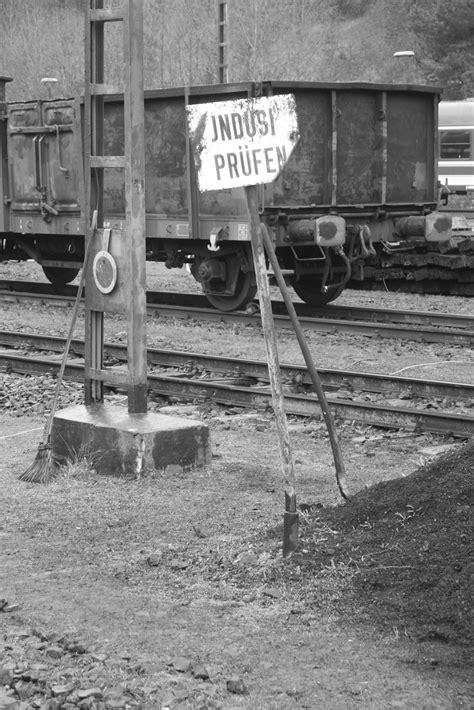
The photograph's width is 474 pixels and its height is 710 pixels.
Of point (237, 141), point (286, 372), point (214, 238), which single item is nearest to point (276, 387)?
point (237, 141)

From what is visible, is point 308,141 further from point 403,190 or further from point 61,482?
point 61,482

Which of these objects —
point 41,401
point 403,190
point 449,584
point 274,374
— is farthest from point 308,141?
point 449,584

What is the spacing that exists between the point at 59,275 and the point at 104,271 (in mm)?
11431

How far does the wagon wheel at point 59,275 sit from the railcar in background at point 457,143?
17137mm

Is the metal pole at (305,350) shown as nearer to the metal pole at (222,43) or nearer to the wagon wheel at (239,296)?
the wagon wheel at (239,296)

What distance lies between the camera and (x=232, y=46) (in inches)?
1683

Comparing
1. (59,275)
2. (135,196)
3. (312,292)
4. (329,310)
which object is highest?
(135,196)

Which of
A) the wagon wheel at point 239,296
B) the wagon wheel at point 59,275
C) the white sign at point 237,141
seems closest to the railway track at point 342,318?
the wagon wheel at point 239,296

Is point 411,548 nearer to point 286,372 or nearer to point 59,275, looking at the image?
point 286,372

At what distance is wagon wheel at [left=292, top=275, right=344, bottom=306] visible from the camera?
15.7 metres

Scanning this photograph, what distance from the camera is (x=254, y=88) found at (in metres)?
13.4

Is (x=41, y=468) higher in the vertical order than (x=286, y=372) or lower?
lower

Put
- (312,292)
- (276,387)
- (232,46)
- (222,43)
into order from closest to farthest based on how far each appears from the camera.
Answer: (276,387) → (312,292) → (222,43) → (232,46)

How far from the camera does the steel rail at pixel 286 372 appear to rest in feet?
31.7
